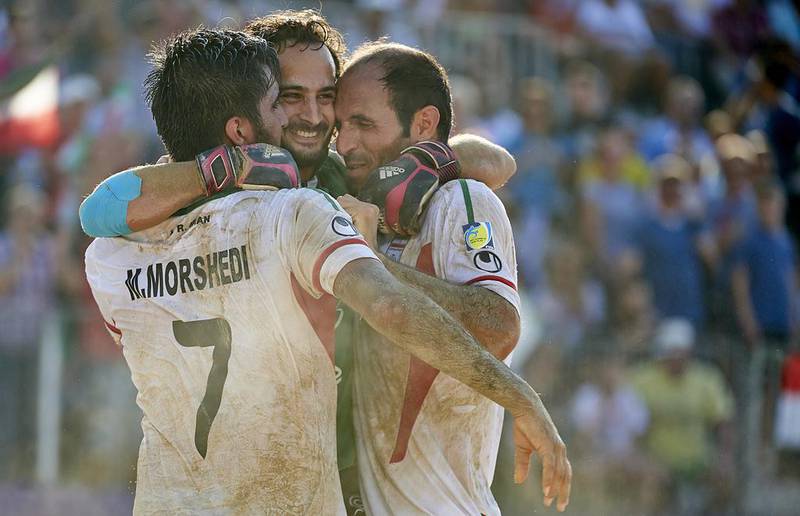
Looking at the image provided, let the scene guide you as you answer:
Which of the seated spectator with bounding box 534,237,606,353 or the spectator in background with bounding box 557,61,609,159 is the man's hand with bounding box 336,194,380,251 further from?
the spectator in background with bounding box 557,61,609,159

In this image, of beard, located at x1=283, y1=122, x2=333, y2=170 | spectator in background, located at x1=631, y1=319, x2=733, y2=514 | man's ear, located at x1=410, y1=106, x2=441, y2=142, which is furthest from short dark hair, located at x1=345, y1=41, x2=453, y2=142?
spectator in background, located at x1=631, y1=319, x2=733, y2=514

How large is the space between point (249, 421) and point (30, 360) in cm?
619

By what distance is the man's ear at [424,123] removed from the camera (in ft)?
18.2

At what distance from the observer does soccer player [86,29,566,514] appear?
14.9ft

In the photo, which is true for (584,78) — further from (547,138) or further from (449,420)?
(449,420)

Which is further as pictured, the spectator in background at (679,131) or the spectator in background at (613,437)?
the spectator in background at (679,131)

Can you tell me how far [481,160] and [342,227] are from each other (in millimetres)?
1231

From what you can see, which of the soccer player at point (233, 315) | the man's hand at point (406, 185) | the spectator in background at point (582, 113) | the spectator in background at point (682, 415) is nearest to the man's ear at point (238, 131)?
the soccer player at point (233, 315)

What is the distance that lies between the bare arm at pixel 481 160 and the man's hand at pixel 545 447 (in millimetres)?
1357

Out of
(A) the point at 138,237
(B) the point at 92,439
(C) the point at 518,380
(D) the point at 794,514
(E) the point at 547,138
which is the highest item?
(A) the point at 138,237

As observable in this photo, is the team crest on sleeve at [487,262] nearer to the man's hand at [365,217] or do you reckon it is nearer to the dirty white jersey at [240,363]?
the man's hand at [365,217]

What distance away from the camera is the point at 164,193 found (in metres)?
4.70

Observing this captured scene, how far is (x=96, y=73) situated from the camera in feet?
37.7

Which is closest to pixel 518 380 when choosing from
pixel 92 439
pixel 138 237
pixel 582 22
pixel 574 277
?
pixel 138 237
